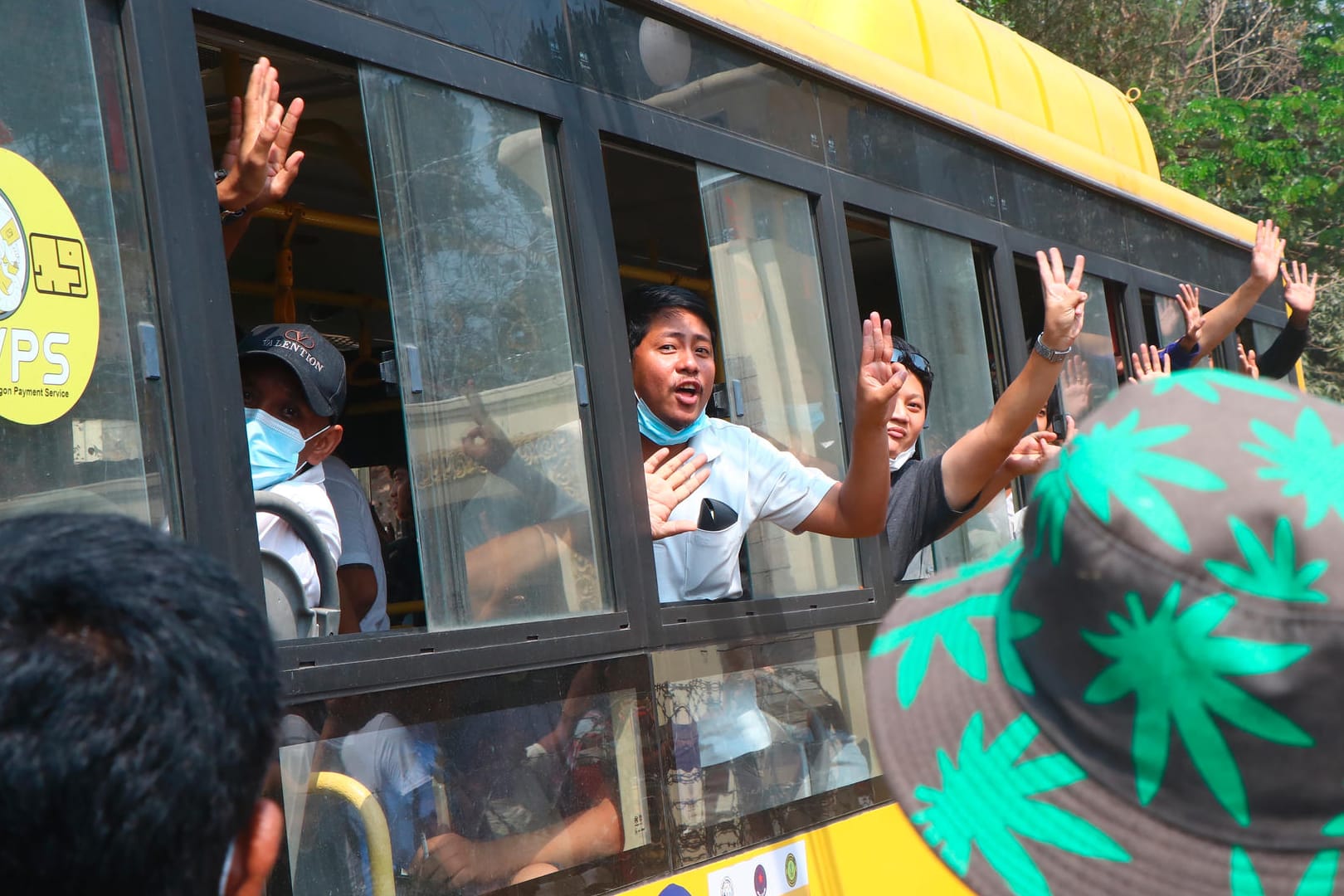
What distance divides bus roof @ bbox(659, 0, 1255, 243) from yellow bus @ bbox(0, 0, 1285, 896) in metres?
0.02

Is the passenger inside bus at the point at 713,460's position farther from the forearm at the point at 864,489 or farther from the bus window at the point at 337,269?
the bus window at the point at 337,269

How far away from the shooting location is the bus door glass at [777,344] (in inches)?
139

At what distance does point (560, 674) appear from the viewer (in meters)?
2.77

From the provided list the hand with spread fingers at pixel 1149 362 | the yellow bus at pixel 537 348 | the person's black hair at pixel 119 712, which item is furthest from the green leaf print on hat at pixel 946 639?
the hand with spread fingers at pixel 1149 362

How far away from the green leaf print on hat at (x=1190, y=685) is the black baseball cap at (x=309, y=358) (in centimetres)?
211

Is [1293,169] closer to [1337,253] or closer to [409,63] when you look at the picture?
[1337,253]

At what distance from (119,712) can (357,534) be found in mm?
2168

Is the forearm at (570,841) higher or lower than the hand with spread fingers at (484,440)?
lower

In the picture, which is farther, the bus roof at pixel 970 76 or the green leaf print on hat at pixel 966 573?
the bus roof at pixel 970 76

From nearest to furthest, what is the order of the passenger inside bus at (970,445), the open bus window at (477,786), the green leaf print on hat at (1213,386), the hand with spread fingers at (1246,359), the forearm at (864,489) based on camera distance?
the green leaf print on hat at (1213,386), the open bus window at (477,786), the forearm at (864,489), the passenger inside bus at (970,445), the hand with spread fingers at (1246,359)

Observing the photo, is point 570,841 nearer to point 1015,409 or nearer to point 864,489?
point 864,489

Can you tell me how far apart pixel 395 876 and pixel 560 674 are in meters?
0.51

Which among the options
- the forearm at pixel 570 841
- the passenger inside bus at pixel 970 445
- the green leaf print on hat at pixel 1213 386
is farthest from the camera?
the passenger inside bus at pixel 970 445

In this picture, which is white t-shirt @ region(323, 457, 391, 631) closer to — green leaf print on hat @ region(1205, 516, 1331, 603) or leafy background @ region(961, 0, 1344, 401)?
green leaf print on hat @ region(1205, 516, 1331, 603)
